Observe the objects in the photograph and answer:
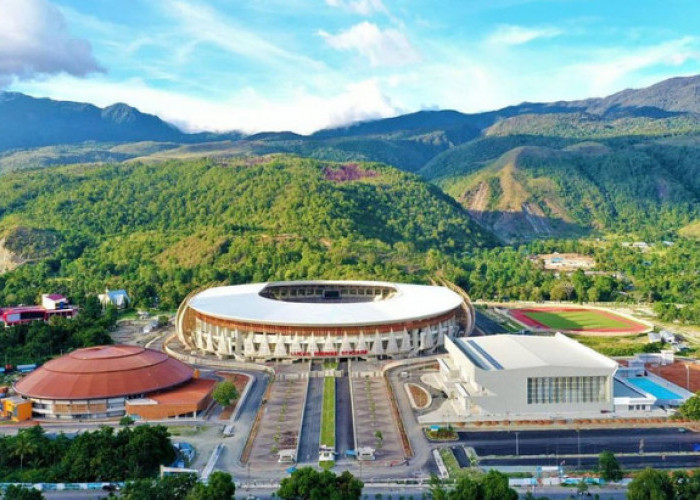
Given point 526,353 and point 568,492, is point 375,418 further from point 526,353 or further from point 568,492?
point 568,492

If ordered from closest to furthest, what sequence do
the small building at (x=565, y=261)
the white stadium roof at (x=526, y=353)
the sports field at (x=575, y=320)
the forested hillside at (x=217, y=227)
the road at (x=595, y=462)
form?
the road at (x=595, y=462) < the white stadium roof at (x=526, y=353) < the sports field at (x=575, y=320) < the forested hillside at (x=217, y=227) < the small building at (x=565, y=261)

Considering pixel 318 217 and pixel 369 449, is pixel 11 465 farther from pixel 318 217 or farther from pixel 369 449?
pixel 318 217

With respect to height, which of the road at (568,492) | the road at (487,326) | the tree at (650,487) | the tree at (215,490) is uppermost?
the tree at (215,490)

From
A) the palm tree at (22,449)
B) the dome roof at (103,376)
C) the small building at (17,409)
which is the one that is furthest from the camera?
the dome roof at (103,376)

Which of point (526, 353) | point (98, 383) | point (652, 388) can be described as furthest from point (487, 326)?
point (98, 383)

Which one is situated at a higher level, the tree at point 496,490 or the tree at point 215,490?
the tree at point 215,490

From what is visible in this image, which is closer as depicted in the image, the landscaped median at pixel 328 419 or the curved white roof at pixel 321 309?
the landscaped median at pixel 328 419

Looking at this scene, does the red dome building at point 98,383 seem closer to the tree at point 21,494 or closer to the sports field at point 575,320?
the tree at point 21,494

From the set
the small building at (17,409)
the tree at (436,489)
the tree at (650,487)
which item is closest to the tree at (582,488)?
the tree at (650,487)
